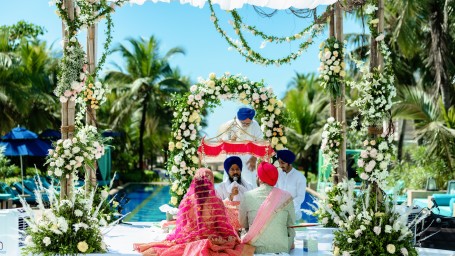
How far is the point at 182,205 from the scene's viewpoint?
5.94 m

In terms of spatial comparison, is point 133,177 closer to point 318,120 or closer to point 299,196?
point 318,120

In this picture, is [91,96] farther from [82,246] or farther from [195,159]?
[82,246]

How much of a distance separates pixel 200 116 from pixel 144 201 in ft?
35.4

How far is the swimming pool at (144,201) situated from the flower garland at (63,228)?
7.10m

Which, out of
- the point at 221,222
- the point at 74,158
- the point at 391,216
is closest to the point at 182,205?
the point at 221,222

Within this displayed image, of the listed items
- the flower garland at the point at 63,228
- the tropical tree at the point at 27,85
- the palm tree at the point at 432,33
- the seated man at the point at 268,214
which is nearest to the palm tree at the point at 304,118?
the palm tree at the point at 432,33

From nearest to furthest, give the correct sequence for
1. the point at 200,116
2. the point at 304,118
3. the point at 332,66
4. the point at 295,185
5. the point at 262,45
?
the point at 332,66, the point at 295,185, the point at 200,116, the point at 262,45, the point at 304,118

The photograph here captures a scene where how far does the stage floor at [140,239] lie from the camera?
6.32 m

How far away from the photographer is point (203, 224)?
228 inches

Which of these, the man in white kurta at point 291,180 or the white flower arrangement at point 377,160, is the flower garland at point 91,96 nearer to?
the man in white kurta at point 291,180

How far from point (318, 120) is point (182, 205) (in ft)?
62.8

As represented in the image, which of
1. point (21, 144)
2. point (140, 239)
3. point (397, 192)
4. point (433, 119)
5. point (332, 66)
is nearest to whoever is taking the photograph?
point (397, 192)

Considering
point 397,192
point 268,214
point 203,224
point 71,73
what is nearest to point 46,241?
point 203,224

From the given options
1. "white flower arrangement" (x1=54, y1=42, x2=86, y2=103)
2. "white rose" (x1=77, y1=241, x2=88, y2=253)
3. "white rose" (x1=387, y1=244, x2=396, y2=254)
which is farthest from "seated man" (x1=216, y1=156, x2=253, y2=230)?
"white flower arrangement" (x1=54, y1=42, x2=86, y2=103)
